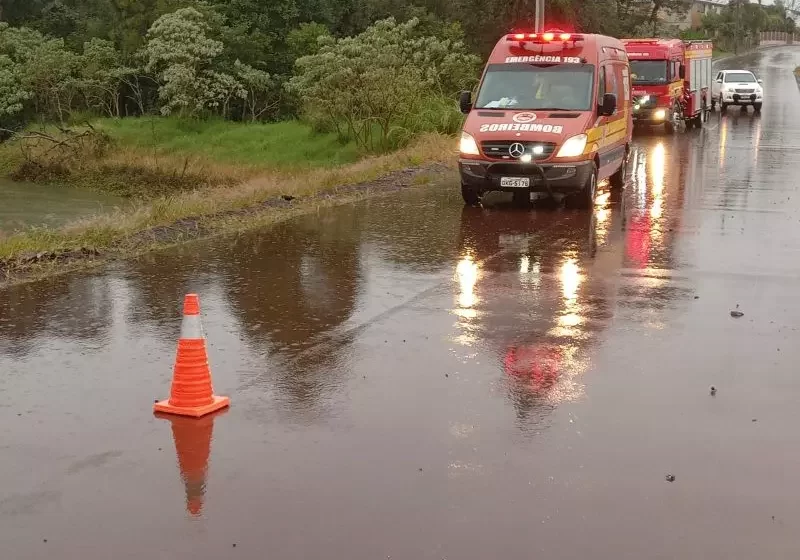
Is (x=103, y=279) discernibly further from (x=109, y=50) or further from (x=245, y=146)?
(x=109, y=50)

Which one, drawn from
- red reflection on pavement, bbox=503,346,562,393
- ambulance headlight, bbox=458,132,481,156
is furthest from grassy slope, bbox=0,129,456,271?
red reflection on pavement, bbox=503,346,562,393

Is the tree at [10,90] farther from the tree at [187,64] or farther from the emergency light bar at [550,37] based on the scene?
the emergency light bar at [550,37]

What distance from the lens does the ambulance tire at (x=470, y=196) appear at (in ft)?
51.4

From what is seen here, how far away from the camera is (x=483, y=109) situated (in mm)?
15734

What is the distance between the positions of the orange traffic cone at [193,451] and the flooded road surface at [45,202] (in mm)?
21306

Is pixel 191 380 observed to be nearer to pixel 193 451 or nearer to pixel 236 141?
pixel 193 451

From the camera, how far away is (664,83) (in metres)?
31.2

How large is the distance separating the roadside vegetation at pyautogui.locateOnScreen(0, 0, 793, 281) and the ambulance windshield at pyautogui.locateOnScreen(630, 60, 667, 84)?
5.55 m

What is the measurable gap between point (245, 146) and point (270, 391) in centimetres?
3736

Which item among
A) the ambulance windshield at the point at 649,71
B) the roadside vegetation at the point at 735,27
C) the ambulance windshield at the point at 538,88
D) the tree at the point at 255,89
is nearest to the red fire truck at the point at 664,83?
the ambulance windshield at the point at 649,71

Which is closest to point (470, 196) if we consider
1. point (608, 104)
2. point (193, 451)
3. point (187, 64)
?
point (608, 104)

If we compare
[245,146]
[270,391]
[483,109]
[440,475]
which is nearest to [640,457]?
[440,475]

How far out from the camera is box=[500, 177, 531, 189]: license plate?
1495 cm

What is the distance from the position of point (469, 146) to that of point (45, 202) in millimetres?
22011
